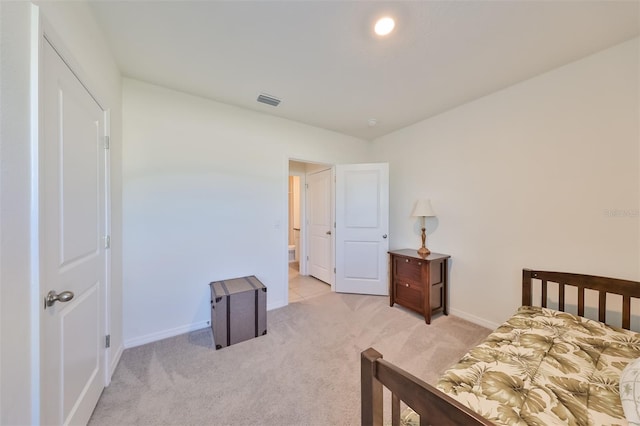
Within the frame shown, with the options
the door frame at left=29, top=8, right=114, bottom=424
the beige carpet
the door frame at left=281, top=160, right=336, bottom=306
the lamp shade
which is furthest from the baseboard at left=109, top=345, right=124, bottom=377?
the lamp shade

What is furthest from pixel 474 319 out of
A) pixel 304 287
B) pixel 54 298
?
pixel 54 298

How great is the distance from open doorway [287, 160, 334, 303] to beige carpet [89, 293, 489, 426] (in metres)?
1.03

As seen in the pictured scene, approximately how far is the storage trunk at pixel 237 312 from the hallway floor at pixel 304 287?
3.12ft

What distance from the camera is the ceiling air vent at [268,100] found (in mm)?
2461

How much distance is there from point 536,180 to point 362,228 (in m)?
1.99

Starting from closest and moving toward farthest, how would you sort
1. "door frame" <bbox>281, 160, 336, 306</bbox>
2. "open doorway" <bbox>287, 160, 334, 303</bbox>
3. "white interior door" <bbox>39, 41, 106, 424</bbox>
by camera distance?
"white interior door" <bbox>39, 41, 106, 424</bbox>
"door frame" <bbox>281, 160, 336, 306</bbox>
"open doorway" <bbox>287, 160, 334, 303</bbox>

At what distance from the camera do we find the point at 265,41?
169 centimetres

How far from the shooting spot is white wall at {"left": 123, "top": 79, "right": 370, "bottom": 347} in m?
2.15

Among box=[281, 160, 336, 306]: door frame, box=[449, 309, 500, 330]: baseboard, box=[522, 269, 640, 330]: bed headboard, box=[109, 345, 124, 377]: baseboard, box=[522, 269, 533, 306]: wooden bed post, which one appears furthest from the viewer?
box=[281, 160, 336, 306]: door frame

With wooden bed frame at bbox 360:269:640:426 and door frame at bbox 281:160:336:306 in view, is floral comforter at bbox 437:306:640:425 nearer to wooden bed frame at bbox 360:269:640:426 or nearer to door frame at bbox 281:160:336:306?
wooden bed frame at bbox 360:269:640:426

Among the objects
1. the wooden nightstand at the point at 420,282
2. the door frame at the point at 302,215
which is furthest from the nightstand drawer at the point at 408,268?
the door frame at the point at 302,215

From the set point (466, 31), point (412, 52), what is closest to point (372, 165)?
point (412, 52)

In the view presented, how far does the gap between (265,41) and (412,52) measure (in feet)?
3.73

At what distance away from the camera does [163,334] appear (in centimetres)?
225
